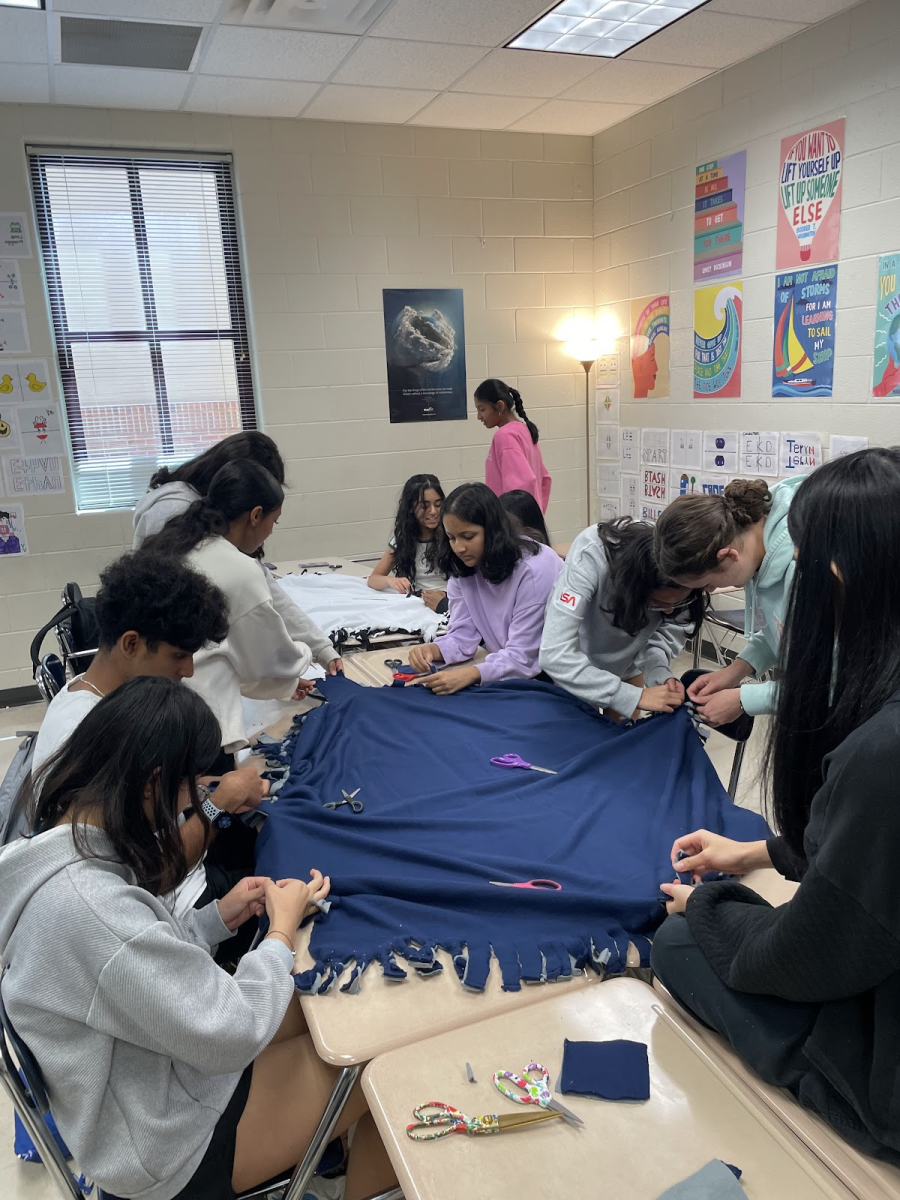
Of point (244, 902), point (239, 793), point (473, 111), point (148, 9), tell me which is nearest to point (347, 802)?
point (239, 793)

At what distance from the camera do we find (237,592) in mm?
2105

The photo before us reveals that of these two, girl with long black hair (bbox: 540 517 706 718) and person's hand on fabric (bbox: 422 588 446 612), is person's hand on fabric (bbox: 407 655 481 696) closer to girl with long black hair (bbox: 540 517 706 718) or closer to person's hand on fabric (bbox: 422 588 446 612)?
girl with long black hair (bbox: 540 517 706 718)

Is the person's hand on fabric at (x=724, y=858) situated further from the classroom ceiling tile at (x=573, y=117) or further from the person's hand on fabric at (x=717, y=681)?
the classroom ceiling tile at (x=573, y=117)

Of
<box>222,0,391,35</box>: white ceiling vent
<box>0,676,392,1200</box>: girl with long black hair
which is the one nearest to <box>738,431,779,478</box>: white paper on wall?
<box>222,0,391,35</box>: white ceiling vent

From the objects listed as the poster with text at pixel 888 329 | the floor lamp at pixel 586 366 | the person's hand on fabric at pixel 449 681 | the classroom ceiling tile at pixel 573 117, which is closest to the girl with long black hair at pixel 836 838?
the person's hand on fabric at pixel 449 681

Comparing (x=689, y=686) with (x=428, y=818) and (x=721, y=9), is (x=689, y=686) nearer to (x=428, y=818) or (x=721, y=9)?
(x=428, y=818)

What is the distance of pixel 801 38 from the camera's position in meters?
3.57

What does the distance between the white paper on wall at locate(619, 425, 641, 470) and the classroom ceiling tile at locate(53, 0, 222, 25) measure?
302cm

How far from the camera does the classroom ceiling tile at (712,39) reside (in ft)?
11.3

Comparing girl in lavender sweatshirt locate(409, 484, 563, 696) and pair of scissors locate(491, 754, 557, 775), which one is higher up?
girl in lavender sweatshirt locate(409, 484, 563, 696)

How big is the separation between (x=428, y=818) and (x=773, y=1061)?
75 cm

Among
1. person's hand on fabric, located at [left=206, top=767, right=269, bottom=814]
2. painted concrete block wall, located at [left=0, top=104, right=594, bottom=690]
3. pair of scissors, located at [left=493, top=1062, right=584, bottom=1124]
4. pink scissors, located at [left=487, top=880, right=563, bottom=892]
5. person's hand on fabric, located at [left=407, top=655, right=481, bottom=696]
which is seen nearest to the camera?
pair of scissors, located at [left=493, top=1062, right=584, bottom=1124]

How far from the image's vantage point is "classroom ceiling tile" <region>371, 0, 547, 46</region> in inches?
125

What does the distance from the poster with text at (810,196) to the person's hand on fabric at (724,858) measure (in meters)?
3.07
